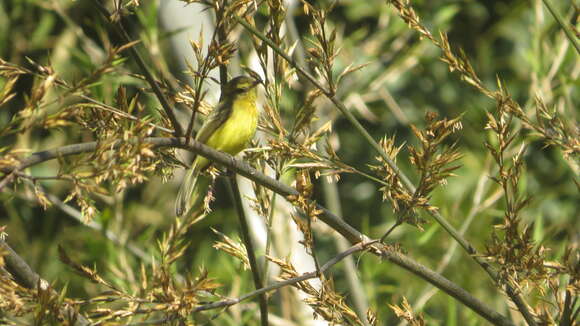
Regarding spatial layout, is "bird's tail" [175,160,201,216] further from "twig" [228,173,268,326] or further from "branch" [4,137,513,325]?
"branch" [4,137,513,325]

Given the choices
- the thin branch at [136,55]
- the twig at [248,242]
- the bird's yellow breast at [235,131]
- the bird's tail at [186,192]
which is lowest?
the twig at [248,242]

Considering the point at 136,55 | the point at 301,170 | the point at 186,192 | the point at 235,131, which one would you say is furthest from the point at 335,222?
the point at 235,131

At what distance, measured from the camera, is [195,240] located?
6930mm

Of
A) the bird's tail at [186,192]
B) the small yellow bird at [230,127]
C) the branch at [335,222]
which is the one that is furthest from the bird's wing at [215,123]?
the branch at [335,222]

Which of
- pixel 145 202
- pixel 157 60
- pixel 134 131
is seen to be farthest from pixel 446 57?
pixel 145 202

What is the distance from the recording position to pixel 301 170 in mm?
1971

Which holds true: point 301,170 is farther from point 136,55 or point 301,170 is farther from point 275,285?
point 136,55

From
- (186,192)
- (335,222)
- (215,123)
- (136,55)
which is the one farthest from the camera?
(215,123)

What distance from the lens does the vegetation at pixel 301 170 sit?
155 centimetres

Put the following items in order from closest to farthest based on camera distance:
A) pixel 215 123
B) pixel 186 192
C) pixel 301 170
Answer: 1. pixel 301 170
2. pixel 186 192
3. pixel 215 123

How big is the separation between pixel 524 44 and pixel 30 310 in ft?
19.3

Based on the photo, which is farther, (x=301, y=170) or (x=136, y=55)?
(x=301, y=170)

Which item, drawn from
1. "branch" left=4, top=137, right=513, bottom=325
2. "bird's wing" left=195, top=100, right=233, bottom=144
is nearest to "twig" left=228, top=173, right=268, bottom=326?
"branch" left=4, top=137, right=513, bottom=325

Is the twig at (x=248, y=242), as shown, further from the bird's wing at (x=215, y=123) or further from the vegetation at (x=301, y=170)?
the bird's wing at (x=215, y=123)
